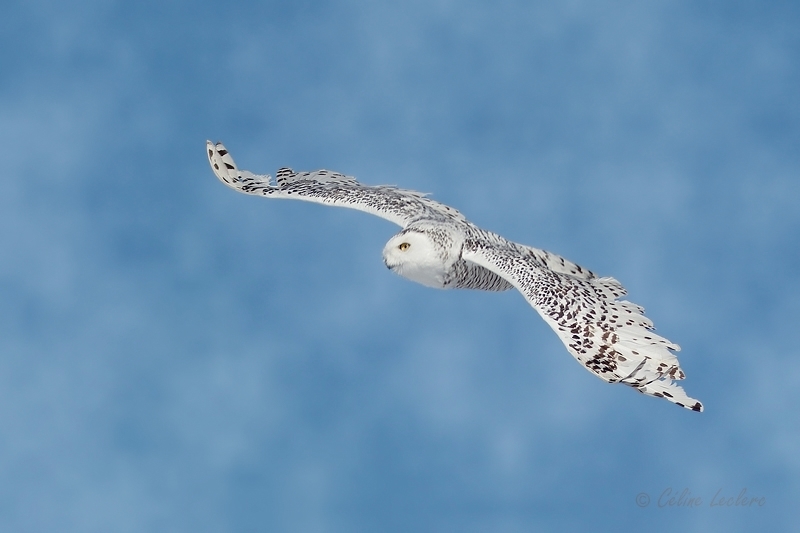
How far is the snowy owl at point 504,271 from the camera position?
511 inches

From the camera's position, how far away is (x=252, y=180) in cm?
1775

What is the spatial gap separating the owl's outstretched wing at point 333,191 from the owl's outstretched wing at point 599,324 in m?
1.95

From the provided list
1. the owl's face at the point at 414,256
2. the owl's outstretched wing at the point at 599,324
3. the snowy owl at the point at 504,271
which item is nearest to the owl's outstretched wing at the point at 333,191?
the snowy owl at the point at 504,271

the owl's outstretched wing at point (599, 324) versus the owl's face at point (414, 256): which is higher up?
Answer: the owl's face at point (414, 256)

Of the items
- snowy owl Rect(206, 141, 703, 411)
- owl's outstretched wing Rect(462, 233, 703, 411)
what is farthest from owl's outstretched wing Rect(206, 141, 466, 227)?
owl's outstretched wing Rect(462, 233, 703, 411)

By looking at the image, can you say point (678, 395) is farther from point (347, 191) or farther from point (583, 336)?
point (347, 191)

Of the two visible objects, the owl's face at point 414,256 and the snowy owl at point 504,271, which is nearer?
the snowy owl at point 504,271

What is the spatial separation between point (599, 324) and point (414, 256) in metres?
3.07

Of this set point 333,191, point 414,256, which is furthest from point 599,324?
point 333,191

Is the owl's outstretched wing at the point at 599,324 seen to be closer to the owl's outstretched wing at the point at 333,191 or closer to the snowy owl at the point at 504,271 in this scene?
the snowy owl at the point at 504,271

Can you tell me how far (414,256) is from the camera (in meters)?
14.9

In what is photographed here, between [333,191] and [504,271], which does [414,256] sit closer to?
[504,271]

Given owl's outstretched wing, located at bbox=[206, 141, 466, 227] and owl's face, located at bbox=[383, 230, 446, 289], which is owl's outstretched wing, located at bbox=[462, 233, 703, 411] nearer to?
owl's face, located at bbox=[383, 230, 446, 289]

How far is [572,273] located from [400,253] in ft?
8.96
